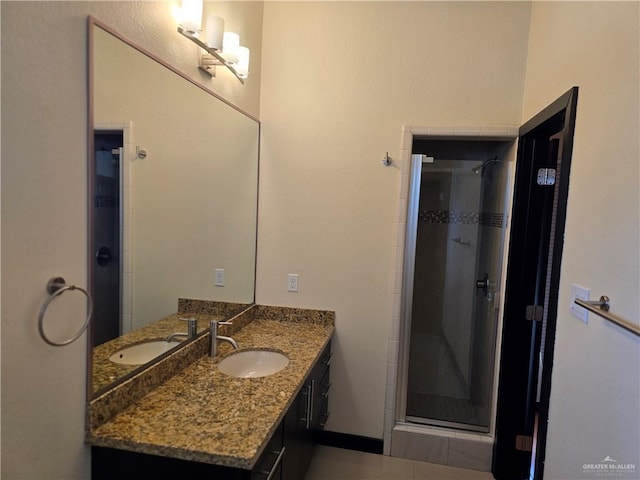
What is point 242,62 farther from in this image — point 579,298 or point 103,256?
point 579,298

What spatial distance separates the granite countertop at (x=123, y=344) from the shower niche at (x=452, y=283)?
143 cm

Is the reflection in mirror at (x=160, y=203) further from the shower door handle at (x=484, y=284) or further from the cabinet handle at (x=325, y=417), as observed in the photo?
the shower door handle at (x=484, y=284)

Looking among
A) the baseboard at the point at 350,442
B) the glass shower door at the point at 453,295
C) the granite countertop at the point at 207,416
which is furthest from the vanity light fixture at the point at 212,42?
the baseboard at the point at 350,442

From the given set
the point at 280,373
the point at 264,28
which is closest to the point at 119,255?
the point at 280,373

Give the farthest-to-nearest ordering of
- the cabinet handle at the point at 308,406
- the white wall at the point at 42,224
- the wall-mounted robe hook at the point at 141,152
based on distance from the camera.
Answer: the cabinet handle at the point at 308,406
the wall-mounted robe hook at the point at 141,152
the white wall at the point at 42,224

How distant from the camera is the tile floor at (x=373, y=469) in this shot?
2418 millimetres

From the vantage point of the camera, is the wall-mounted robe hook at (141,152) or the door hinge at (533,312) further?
the door hinge at (533,312)

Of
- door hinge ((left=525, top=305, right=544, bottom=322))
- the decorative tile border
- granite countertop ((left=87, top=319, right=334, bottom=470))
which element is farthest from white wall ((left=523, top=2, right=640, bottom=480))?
the decorative tile border

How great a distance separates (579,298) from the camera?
4.84 feet

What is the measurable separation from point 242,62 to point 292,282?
136cm

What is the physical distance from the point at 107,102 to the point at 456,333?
2669 millimetres

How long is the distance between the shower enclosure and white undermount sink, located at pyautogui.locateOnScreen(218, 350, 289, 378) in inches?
38.3

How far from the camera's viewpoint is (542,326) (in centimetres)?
244

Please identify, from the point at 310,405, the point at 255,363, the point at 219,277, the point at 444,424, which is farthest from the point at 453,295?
the point at 219,277
